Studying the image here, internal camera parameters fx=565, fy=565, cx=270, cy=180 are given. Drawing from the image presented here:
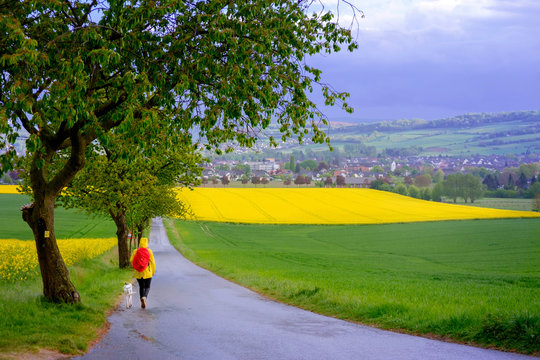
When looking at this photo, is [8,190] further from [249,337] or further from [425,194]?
[249,337]

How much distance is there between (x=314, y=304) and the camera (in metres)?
16.2

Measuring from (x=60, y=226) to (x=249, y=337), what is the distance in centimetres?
6324

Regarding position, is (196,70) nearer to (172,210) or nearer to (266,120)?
(266,120)

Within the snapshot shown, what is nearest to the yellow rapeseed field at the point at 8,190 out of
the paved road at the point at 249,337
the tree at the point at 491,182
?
the paved road at the point at 249,337

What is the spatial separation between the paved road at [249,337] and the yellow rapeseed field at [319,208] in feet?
211

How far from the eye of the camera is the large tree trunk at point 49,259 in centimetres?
1338

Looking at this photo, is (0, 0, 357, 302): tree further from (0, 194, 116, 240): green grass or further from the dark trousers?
(0, 194, 116, 240): green grass

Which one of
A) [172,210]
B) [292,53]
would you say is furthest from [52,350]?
[172,210]

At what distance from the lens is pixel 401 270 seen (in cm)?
3747

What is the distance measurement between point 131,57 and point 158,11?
4.55 ft

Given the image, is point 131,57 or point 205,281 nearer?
point 131,57

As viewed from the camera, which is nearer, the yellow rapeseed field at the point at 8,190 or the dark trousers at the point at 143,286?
the dark trousers at the point at 143,286

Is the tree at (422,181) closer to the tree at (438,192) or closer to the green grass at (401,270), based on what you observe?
the tree at (438,192)

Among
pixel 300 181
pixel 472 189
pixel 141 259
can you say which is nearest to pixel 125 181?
pixel 141 259
